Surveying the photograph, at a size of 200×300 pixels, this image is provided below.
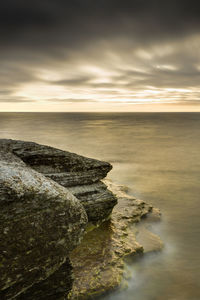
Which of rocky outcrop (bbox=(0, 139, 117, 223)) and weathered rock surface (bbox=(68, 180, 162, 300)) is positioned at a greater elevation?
rocky outcrop (bbox=(0, 139, 117, 223))

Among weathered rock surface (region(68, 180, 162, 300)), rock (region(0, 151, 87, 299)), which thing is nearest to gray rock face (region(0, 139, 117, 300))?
rock (region(0, 151, 87, 299))

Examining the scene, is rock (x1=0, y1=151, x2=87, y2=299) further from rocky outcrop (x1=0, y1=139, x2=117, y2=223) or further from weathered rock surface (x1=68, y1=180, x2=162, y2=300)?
rocky outcrop (x1=0, y1=139, x2=117, y2=223)

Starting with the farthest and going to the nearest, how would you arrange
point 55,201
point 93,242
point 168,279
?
point 93,242 → point 168,279 → point 55,201

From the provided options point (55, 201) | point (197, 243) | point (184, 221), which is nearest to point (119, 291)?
point (55, 201)

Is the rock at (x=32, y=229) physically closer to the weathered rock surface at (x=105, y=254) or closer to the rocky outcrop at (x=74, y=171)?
the weathered rock surface at (x=105, y=254)

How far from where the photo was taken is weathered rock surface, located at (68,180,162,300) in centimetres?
606

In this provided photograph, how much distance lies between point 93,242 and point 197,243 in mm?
4112

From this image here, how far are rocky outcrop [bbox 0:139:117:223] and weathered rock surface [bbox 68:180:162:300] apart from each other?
2.25 feet

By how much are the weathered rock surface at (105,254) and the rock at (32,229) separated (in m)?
1.41

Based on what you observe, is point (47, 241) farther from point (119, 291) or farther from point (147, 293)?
point (147, 293)

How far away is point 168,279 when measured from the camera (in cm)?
705

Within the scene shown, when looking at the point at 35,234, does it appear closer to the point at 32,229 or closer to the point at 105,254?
the point at 32,229

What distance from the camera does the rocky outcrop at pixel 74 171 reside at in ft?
24.6

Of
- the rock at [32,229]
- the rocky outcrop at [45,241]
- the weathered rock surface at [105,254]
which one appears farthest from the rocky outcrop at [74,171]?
the rock at [32,229]
